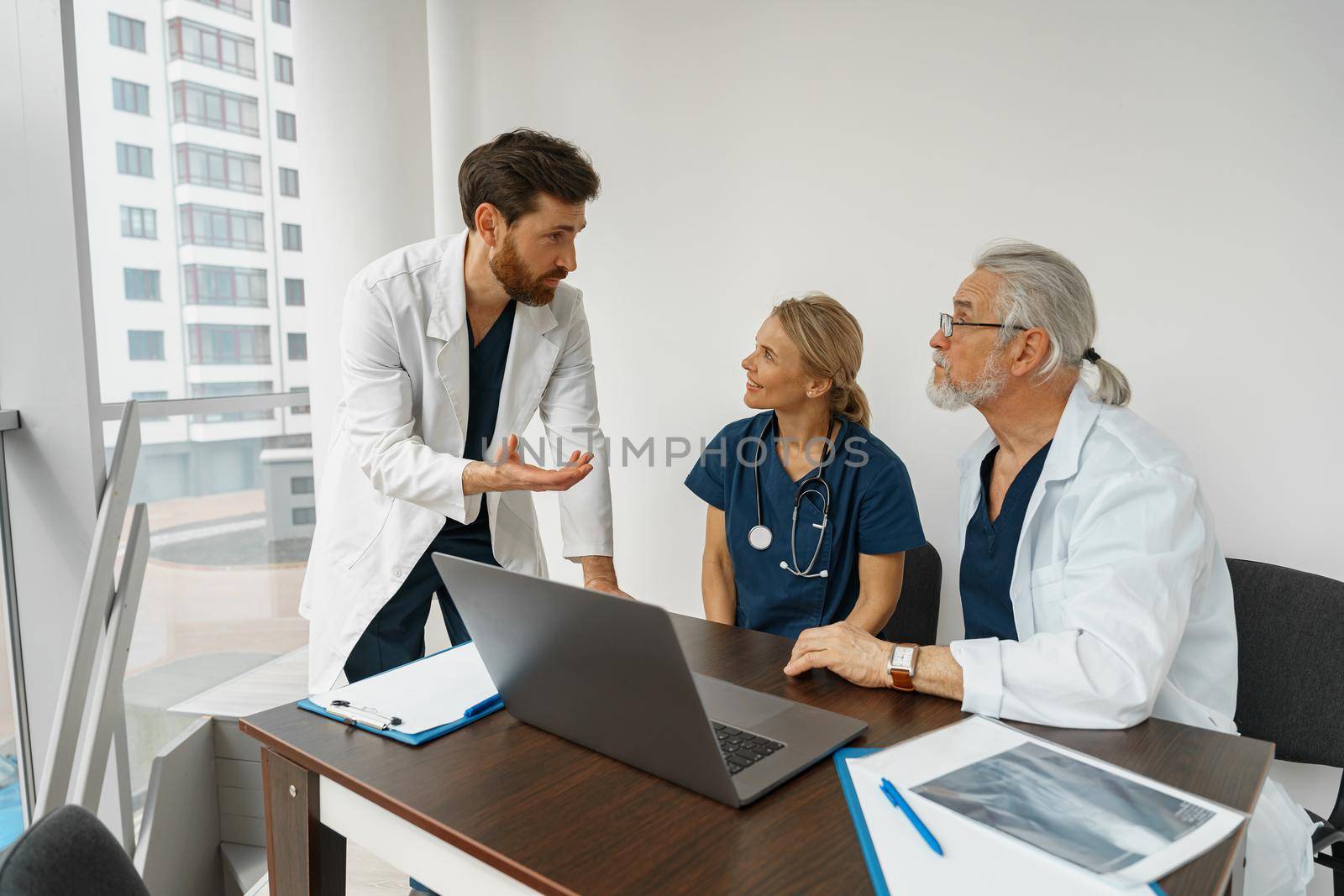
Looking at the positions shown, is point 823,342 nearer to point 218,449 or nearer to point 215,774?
point 215,774

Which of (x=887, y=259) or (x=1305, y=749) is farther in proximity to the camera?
(x=887, y=259)

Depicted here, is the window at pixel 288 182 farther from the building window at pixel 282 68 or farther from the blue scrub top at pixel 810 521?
the blue scrub top at pixel 810 521

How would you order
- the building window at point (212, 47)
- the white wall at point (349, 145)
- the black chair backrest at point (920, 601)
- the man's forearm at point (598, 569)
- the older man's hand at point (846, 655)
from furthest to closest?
the building window at point (212, 47)
the white wall at point (349, 145)
the black chair backrest at point (920, 601)
the man's forearm at point (598, 569)
the older man's hand at point (846, 655)

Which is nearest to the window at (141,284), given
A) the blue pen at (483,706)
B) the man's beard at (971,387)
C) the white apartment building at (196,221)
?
the white apartment building at (196,221)

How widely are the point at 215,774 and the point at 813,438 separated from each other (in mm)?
1990

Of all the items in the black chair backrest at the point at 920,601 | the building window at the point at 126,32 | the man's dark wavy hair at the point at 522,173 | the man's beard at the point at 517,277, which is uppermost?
the building window at the point at 126,32

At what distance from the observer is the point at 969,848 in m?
0.82

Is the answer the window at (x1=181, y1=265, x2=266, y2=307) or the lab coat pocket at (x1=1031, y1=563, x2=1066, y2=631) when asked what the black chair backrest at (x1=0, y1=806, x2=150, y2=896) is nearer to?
the lab coat pocket at (x1=1031, y1=563, x2=1066, y2=631)

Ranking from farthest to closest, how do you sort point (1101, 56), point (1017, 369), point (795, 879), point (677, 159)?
point (677, 159), point (1101, 56), point (1017, 369), point (795, 879)

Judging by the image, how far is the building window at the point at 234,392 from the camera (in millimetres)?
3039

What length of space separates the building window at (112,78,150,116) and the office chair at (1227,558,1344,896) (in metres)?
3.46

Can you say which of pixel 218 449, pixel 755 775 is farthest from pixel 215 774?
pixel 755 775

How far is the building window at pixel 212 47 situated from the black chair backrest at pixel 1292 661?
3.60 m

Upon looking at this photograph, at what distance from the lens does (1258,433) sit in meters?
2.03
